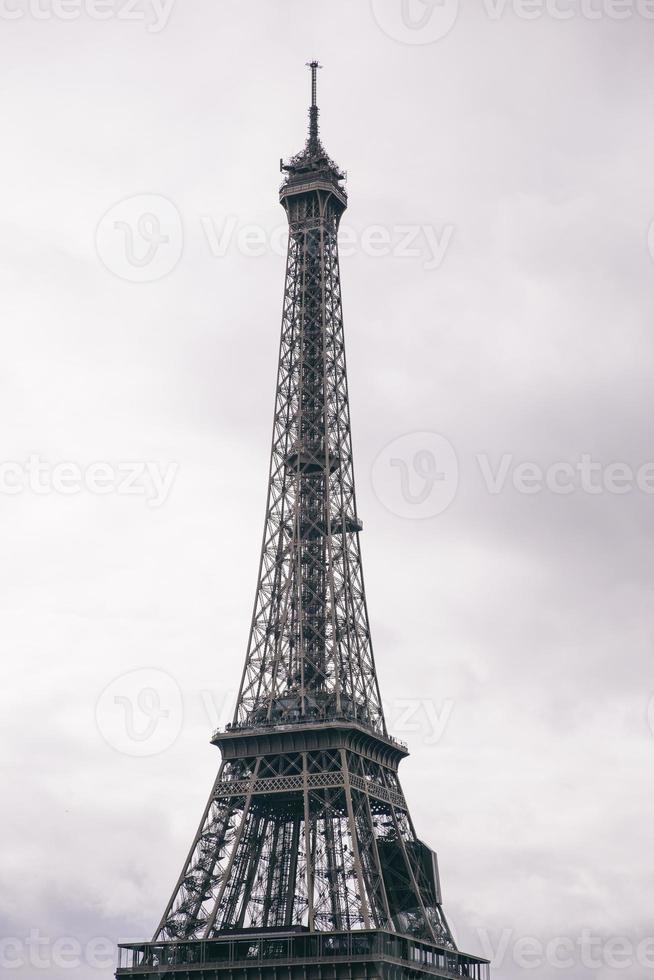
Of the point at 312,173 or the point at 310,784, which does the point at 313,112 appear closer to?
the point at 312,173

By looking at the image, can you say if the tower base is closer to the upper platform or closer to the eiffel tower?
the eiffel tower

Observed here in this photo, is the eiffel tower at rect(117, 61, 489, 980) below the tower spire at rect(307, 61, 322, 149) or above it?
below

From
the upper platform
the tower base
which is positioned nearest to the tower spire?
the upper platform

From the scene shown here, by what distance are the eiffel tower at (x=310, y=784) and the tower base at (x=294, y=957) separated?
15cm

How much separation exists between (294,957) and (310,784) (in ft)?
53.0

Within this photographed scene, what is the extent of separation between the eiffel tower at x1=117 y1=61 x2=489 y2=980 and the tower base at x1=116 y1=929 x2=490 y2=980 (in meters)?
0.15

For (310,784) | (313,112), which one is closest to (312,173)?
(313,112)

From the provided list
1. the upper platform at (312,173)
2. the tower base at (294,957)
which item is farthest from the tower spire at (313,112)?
the tower base at (294,957)

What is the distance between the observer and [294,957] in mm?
126562

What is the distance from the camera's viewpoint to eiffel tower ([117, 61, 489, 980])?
425ft

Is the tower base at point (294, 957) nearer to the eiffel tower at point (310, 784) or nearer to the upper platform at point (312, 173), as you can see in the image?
the eiffel tower at point (310, 784)

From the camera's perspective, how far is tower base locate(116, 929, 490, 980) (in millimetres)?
124438

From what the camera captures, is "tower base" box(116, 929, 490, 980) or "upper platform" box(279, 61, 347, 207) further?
"upper platform" box(279, 61, 347, 207)

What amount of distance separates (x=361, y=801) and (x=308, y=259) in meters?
59.6
